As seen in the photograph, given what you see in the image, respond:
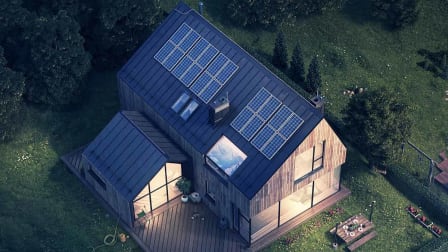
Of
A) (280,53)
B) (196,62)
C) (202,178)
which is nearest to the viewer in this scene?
(202,178)

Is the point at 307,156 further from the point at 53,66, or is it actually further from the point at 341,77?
the point at 53,66

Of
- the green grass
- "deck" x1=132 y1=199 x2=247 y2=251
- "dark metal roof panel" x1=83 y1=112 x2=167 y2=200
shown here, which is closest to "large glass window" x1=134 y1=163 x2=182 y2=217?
"dark metal roof panel" x1=83 y1=112 x2=167 y2=200

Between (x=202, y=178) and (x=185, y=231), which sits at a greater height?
(x=202, y=178)

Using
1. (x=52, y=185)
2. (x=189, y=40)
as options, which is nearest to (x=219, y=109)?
(x=189, y=40)

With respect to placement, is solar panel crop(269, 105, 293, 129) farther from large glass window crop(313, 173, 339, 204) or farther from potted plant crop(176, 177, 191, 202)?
potted plant crop(176, 177, 191, 202)

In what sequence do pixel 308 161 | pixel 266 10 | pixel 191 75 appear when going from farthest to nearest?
pixel 266 10
pixel 191 75
pixel 308 161

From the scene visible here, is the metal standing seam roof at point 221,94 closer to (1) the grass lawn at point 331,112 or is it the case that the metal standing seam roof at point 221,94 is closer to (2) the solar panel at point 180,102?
(2) the solar panel at point 180,102

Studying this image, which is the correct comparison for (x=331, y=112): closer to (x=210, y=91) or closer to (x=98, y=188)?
(x=210, y=91)
